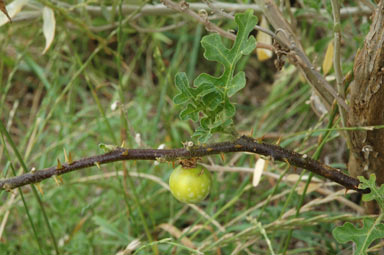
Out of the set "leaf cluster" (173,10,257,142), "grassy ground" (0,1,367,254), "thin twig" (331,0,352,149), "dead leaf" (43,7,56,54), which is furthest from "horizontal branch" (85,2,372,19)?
"leaf cluster" (173,10,257,142)

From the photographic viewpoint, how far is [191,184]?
1.20 meters

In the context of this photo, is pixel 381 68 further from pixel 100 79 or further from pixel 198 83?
pixel 100 79

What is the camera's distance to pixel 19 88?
3.71 m

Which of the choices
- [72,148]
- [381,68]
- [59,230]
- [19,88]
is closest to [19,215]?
[59,230]

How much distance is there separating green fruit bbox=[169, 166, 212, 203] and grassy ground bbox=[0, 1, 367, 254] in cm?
44

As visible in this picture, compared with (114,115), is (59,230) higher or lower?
lower

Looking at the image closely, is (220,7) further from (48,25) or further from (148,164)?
(148,164)

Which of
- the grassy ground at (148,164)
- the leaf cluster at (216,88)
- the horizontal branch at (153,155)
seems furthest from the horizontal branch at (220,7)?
the horizontal branch at (153,155)

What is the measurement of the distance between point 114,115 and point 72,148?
330mm

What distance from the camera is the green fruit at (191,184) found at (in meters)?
1.20

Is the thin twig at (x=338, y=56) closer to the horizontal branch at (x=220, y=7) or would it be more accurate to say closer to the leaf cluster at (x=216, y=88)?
the leaf cluster at (x=216, y=88)

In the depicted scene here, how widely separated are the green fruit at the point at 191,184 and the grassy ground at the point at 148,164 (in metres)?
0.44

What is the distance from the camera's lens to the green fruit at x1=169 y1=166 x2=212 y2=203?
1203mm

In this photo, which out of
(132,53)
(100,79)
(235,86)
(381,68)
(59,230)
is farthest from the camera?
(132,53)
